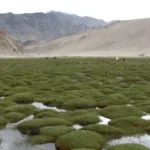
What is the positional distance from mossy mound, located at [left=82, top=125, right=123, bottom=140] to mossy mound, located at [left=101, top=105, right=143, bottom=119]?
9.13ft

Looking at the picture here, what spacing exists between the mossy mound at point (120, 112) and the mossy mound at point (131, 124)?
1.50m

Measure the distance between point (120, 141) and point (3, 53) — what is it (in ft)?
487

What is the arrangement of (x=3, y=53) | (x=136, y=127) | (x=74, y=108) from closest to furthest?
(x=136, y=127), (x=74, y=108), (x=3, y=53)

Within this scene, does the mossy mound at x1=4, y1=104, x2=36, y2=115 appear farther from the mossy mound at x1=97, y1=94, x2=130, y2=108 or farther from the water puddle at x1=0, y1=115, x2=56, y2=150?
the mossy mound at x1=97, y1=94, x2=130, y2=108

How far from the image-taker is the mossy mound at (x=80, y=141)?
51.0 feet

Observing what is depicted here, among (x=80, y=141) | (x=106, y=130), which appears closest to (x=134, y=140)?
(x=106, y=130)

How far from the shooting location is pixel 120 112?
70.8ft

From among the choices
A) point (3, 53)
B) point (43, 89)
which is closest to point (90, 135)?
point (43, 89)

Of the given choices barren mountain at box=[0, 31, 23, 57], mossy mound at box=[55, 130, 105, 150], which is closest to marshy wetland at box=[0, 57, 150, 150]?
mossy mound at box=[55, 130, 105, 150]

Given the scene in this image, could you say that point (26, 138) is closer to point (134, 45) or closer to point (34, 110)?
point (34, 110)

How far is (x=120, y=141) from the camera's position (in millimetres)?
16547

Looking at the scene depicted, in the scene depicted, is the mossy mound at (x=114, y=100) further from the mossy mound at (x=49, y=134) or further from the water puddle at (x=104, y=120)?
the mossy mound at (x=49, y=134)

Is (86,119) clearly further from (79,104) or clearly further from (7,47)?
(7,47)

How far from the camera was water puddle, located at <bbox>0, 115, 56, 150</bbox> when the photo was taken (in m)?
16.0
